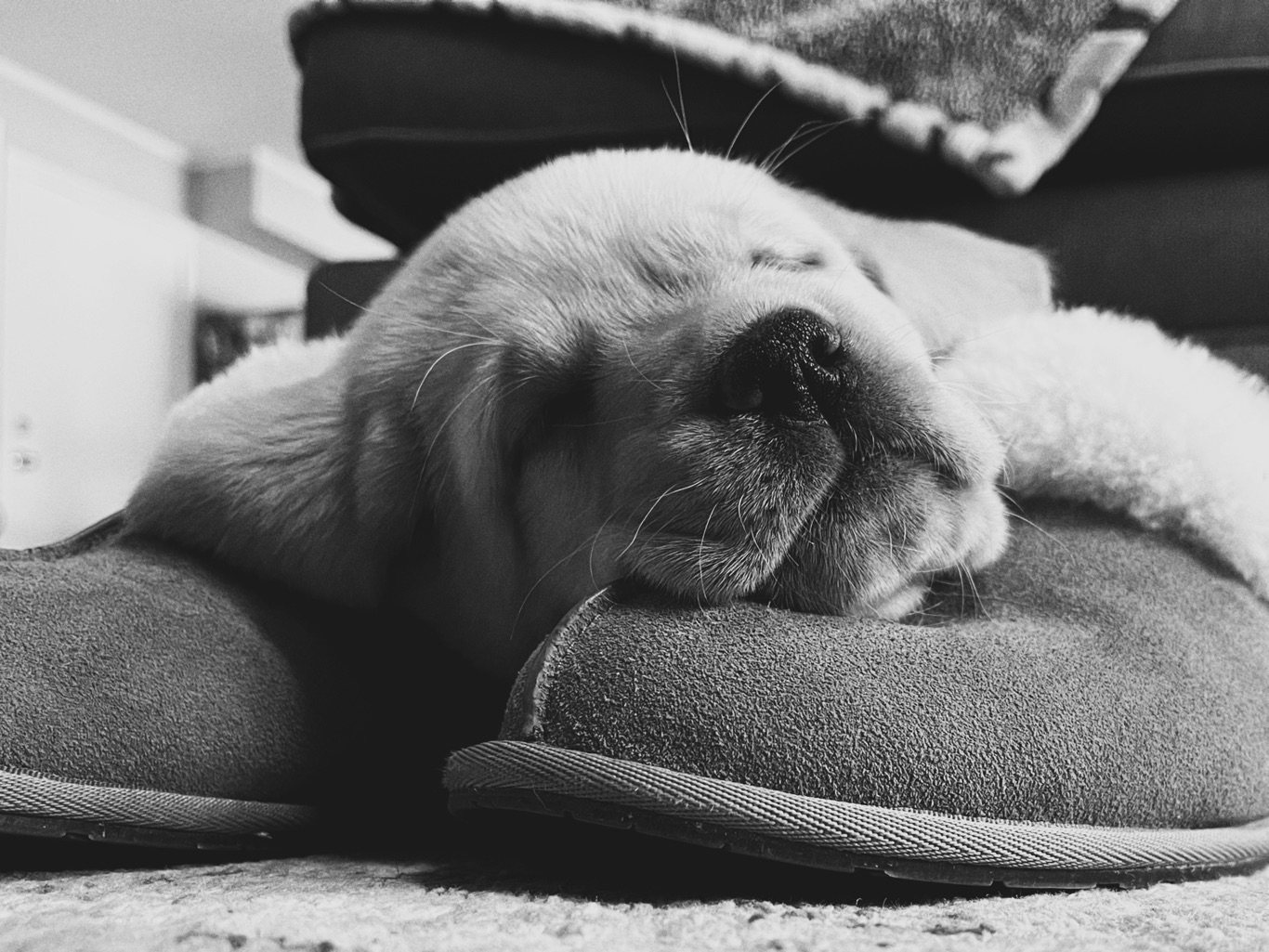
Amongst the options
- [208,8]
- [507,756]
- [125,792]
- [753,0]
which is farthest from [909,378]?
[208,8]

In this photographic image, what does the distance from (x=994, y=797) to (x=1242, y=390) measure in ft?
2.01

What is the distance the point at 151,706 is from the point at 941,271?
89cm

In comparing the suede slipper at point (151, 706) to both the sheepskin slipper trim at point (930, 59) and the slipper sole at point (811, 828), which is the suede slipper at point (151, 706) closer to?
the slipper sole at point (811, 828)

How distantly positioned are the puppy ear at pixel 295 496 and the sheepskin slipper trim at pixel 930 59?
69 centimetres

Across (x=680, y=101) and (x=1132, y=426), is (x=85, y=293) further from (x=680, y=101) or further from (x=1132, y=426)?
(x=1132, y=426)

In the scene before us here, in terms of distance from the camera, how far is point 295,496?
3.38ft

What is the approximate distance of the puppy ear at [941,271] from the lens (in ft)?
3.83

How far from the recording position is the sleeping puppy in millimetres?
843

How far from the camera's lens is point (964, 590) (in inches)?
35.4

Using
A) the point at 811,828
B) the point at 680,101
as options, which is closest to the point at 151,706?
the point at 811,828

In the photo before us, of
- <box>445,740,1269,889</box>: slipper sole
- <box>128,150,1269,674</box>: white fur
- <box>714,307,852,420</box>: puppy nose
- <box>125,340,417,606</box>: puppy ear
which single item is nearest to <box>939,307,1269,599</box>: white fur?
<box>128,150,1269,674</box>: white fur

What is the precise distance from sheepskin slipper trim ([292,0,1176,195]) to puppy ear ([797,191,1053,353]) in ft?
0.59

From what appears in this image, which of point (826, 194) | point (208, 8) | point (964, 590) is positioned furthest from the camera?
point (208, 8)

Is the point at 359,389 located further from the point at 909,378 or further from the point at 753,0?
the point at 753,0
